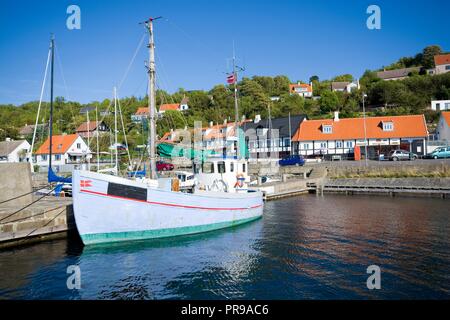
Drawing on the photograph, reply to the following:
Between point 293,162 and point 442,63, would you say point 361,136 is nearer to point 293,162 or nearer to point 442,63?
point 293,162

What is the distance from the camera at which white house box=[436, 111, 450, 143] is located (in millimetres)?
49094

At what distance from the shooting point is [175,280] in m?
11.4

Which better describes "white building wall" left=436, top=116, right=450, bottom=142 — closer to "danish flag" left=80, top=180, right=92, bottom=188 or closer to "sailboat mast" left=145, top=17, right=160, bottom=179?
"sailboat mast" left=145, top=17, right=160, bottom=179

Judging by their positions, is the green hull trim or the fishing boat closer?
the fishing boat

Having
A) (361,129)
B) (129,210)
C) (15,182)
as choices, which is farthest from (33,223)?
(361,129)

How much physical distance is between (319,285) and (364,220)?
1125 cm

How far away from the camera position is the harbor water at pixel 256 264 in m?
10.3

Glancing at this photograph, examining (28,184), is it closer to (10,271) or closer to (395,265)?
(10,271)

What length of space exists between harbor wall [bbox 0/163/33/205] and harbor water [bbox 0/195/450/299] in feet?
9.47

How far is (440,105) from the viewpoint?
67.2 meters

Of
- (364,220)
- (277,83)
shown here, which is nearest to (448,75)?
(277,83)

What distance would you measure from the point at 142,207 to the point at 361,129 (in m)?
42.1

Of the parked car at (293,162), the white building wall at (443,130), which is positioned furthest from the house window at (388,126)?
the parked car at (293,162)

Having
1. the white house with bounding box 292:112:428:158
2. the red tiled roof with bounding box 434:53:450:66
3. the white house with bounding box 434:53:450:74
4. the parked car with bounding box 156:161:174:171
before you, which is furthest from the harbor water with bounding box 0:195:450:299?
the red tiled roof with bounding box 434:53:450:66
